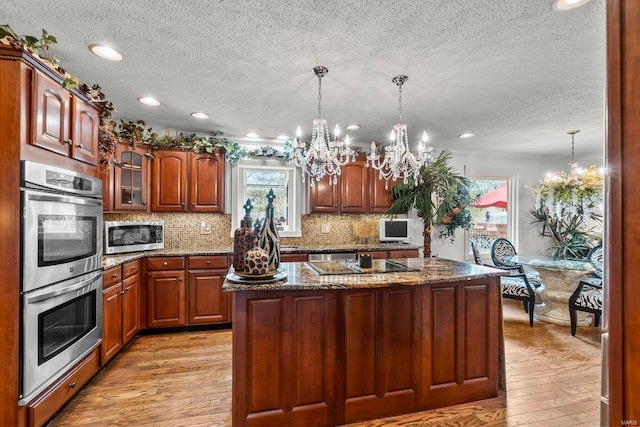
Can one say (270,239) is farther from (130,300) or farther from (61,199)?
(130,300)

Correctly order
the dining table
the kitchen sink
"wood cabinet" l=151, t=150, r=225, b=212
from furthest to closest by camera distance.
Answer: "wood cabinet" l=151, t=150, r=225, b=212 → the dining table → the kitchen sink

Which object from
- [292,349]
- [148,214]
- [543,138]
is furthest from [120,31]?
[543,138]

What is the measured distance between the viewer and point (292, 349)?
6.35 feet

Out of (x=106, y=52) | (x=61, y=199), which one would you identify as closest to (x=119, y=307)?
(x=61, y=199)

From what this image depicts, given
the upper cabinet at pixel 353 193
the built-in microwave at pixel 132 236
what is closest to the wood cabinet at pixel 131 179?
the built-in microwave at pixel 132 236

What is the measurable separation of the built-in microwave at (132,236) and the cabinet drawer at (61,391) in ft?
4.03

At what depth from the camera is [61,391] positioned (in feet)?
6.68

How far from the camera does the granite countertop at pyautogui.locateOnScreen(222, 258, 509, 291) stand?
1850mm

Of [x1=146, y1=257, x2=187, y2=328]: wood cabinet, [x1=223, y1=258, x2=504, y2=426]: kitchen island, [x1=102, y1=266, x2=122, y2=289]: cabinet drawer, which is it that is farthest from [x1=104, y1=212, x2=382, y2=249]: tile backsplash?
[x1=223, y1=258, x2=504, y2=426]: kitchen island

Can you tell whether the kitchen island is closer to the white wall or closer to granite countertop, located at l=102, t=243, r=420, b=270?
granite countertop, located at l=102, t=243, r=420, b=270

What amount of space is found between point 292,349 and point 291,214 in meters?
2.85

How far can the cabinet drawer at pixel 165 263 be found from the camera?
354 centimetres

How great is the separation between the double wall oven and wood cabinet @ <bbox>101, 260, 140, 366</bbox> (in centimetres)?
22

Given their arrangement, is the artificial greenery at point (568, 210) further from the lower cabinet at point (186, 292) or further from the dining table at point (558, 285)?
the lower cabinet at point (186, 292)
